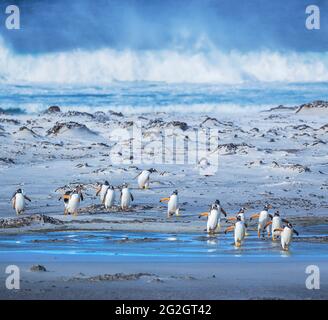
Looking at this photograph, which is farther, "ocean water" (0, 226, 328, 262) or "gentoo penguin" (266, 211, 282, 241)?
"gentoo penguin" (266, 211, 282, 241)

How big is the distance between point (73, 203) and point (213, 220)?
8.23ft

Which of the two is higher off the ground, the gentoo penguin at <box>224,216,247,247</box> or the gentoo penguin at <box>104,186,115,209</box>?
the gentoo penguin at <box>104,186,115,209</box>

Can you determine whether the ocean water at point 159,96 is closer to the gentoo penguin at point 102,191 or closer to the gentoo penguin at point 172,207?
the gentoo penguin at point 102,191

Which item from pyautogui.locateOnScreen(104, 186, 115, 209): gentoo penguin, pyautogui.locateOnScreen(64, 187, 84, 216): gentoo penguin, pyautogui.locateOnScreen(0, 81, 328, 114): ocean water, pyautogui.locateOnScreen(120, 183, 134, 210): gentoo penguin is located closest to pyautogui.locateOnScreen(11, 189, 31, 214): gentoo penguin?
pyautogui.locateOnScreen(64, 187, 84, 216): gentoo penguin

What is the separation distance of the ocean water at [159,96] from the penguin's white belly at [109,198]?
57.3ft

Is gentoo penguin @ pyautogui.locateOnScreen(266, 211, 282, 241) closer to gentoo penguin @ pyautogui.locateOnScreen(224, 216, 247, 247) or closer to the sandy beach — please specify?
the sandy beach

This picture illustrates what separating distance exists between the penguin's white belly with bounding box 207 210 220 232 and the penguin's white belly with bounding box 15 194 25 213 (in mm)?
3066

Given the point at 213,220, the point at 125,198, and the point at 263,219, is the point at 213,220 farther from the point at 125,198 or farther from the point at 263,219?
the point at 125,198

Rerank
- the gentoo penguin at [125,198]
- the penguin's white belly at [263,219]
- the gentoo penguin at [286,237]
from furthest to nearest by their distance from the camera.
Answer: the gentoo penguin at [125,198] < the penguin's white belly at [263,219] < the gentoo penguin at [286,237]

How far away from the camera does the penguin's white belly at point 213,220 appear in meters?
14.5

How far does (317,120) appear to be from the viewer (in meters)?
31.8

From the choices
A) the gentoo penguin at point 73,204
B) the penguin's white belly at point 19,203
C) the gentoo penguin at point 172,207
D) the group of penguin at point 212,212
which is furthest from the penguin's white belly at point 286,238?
the penguin's white belly at point 19,203

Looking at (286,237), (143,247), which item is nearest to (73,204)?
(143,247)

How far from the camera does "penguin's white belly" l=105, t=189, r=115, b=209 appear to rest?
16.8m
